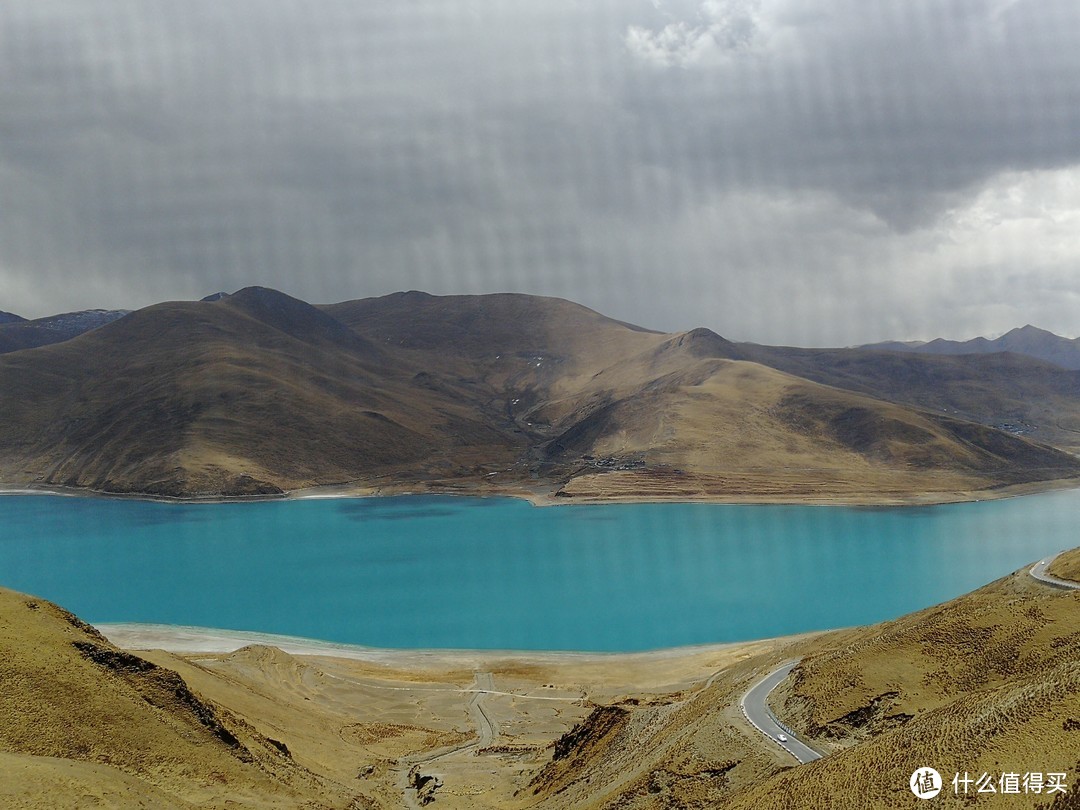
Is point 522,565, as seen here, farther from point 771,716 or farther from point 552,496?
point 771,716

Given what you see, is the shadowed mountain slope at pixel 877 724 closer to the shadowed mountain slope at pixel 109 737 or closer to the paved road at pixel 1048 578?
the paved road at pixel 1048 578

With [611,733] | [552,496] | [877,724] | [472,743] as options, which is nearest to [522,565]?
[472,743]

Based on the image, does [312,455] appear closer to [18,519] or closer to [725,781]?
[18,519]

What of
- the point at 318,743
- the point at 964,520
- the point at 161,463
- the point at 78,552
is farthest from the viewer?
the point at 161,463

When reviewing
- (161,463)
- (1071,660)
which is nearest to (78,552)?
(161,463)

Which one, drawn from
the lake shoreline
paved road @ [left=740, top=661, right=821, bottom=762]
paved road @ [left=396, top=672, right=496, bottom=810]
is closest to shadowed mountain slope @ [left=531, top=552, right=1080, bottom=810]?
paved road @ [left=740, top=661, right=821, bottom=762]
